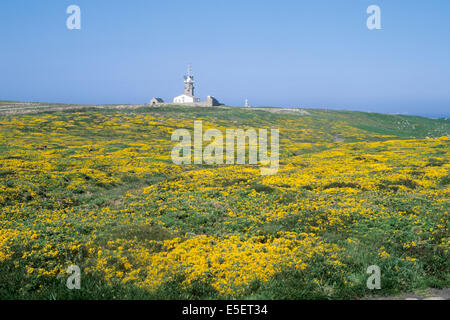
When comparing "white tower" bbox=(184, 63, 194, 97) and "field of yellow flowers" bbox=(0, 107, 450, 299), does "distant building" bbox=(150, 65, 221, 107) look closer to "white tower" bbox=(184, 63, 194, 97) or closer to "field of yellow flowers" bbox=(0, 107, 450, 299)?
"white tower" bbox=(184, 63, 194, 97)

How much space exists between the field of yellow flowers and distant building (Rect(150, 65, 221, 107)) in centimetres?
9280

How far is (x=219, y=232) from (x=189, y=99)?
125 metres

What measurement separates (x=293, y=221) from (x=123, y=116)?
75.9 meters

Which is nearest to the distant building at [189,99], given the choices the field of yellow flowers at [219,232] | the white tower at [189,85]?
the white tower at [189,85]

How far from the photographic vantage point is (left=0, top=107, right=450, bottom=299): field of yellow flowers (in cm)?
908

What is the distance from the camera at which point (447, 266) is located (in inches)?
396

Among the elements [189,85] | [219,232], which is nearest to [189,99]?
[189,85]

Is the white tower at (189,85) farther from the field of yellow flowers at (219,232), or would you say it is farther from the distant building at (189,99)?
the field of yellow flowers at (219,232)

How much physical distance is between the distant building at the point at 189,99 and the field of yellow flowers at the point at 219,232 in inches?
3653

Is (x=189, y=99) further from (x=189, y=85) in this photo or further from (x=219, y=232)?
(x=219, y=232)

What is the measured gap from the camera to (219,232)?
13.4m

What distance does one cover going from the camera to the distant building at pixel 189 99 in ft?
393
